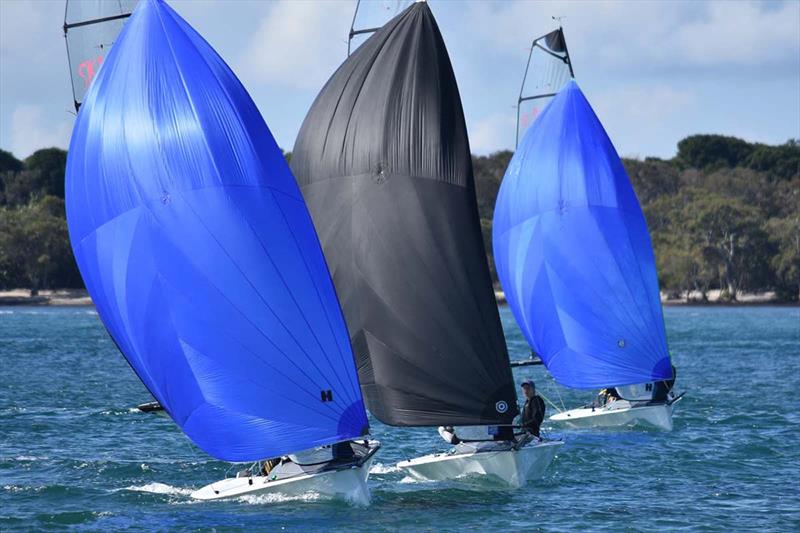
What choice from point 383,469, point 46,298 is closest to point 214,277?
point 383,469

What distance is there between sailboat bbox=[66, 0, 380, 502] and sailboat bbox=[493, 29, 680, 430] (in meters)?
12.2

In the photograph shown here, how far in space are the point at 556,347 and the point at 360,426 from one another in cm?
1238

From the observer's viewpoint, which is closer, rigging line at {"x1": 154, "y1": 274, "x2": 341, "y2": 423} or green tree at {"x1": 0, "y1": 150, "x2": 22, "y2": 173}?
rigging line at {"x1": 154, "y1": 274, "x2": 341, "y2": 423}

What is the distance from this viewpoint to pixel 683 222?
133000 mm

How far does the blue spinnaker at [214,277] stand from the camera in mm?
20047

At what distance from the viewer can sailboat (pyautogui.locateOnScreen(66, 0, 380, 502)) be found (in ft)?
65.8

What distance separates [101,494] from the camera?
22609 mm

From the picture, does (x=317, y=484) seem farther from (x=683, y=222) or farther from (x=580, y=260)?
(x=683, y=222)

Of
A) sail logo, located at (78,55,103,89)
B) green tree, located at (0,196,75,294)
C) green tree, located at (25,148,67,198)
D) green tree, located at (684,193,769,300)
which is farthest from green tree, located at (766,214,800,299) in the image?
sail logo, located at (78,55,103,89)

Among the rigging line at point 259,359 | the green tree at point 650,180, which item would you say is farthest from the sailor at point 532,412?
the green tree at point 650,180

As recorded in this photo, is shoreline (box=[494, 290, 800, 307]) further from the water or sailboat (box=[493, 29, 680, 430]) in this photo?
sailboat (box=[493, 29, 680, 430])

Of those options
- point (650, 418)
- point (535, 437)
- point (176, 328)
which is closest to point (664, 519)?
point (535, 437)

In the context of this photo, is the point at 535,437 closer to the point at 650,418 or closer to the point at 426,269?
the point at 426,269

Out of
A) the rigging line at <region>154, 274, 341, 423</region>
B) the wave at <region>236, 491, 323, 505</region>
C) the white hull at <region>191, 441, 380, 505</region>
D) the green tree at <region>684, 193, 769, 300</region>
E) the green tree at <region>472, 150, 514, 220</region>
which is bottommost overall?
the wave at <region>236, 491, 323, 505</region>
